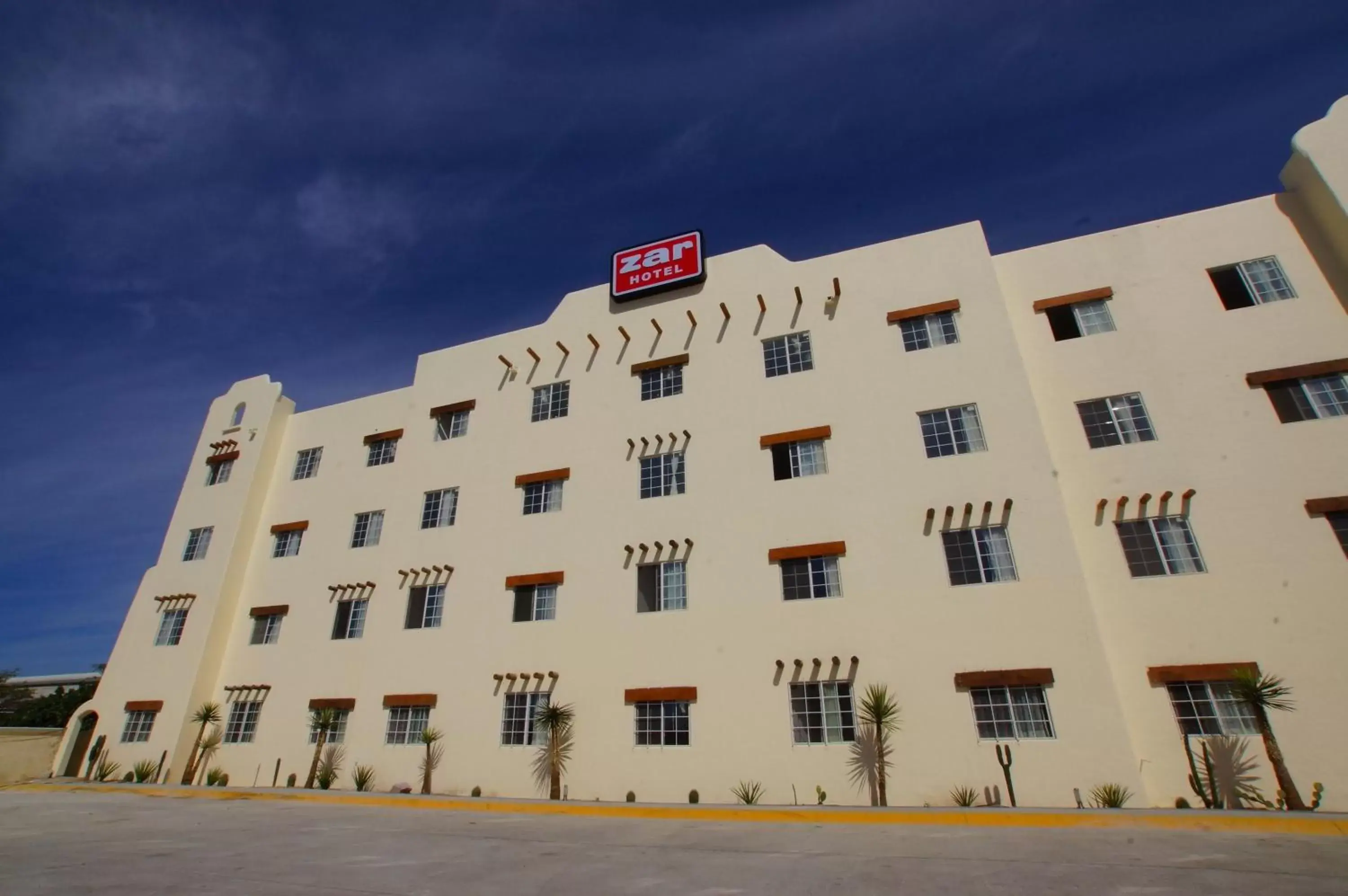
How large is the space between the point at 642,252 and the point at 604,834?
62.2ft

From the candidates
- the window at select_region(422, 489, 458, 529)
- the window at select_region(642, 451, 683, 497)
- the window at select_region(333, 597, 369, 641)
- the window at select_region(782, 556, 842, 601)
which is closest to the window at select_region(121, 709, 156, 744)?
the window at select_region(333, 597, 369, 641)

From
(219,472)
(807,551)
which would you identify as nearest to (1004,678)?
(807,551)

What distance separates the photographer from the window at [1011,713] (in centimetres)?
1444

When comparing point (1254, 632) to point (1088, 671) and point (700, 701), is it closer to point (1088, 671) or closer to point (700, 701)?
point (1088, 671)

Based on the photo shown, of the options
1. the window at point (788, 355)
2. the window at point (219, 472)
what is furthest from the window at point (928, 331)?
the window at point (219, 472)

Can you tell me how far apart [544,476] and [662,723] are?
29.2 feet

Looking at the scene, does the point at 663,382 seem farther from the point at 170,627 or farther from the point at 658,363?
the point at 170,627

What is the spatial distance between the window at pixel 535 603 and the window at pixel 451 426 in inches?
290

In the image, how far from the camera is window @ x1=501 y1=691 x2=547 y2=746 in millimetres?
18625

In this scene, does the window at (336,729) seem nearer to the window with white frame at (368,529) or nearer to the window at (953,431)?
the window with white frame at (368,529)

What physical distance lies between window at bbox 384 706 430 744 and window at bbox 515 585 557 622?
4146mm

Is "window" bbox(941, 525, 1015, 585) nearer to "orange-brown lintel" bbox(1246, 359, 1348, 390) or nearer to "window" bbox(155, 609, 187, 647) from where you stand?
"orange-brown lintel" bbox(1246, 359, 1348, 390)

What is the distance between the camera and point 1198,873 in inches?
290

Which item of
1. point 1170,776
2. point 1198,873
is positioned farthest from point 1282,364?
point 1198,873
